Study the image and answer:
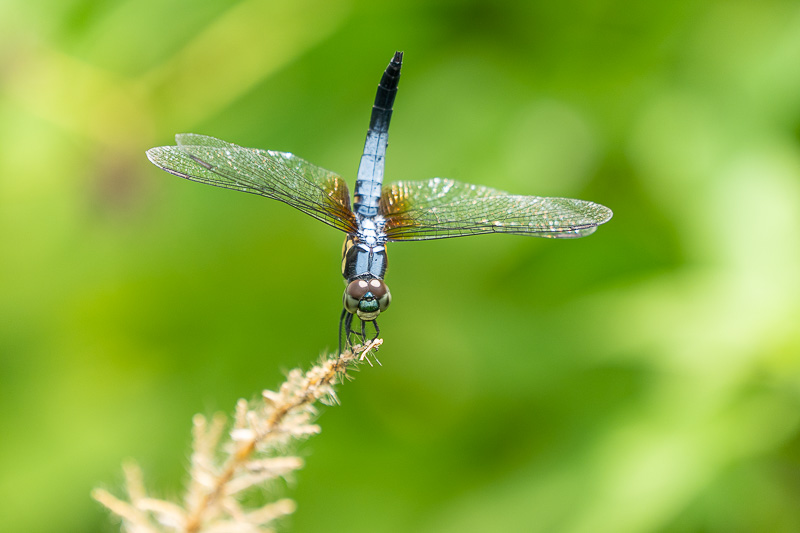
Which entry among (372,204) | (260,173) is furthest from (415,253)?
(260,173)

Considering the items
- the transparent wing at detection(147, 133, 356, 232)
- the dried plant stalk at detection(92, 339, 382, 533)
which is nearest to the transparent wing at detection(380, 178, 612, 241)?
the transparent wing at detection(147, 133, 356, 232)

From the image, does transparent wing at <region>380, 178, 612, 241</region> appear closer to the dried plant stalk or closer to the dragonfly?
the dragonfly

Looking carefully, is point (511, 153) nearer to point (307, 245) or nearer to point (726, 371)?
point (307, 245)

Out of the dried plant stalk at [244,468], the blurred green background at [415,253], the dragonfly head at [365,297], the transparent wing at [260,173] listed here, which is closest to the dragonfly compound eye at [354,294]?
the dragonfly head at [365,297]

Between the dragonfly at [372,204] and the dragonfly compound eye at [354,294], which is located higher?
the dragonfly at [372,204]

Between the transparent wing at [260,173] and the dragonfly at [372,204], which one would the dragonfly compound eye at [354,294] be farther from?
the transparent wing at [260,173]

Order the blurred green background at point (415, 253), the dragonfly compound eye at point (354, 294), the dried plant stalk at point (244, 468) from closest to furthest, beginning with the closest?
the dried plant stalk at point (244, 468) < the dragonfly compound eye at point (354, 294) < the blurred green background at point (415, 253)

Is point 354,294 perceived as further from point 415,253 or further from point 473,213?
point 415,253
